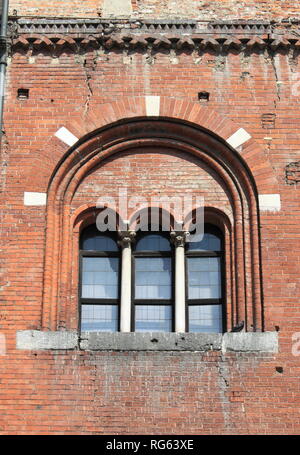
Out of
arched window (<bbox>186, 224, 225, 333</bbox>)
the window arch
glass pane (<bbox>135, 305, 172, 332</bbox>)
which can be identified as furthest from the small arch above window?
arched window (<bbox>186, 224, 225, 333</bbox>)

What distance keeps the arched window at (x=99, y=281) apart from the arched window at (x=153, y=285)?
316 mm

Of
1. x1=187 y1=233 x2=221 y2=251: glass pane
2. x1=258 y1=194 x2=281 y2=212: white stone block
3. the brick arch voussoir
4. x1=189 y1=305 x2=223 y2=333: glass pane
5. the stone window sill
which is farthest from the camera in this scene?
x1=187 y1=233 x2=221 y2=251: glass pane

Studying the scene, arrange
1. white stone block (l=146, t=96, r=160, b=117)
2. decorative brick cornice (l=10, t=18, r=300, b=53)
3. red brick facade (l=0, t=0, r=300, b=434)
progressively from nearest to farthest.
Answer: red brick facade (l=0, t=0, r=300, b=434) → white stone block (l=146, t=96, r=160, b=117) → decorative brick cornice (l=10, t=18, r=300, b=53)

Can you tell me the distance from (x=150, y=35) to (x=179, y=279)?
13.5ft

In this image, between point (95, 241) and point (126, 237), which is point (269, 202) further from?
point (95, 241)

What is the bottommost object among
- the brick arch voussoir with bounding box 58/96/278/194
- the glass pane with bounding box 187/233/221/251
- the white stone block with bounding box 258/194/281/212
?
the glass pane with bounding box 187/233/221/251

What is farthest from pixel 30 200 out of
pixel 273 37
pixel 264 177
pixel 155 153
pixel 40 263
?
pixel 273 37

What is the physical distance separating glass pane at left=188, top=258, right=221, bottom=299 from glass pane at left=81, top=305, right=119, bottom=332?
1214 millimetres

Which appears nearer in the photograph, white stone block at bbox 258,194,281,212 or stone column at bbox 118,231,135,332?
stone column at bbox 118,231,135,332

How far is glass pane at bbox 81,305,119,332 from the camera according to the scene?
15.5 m

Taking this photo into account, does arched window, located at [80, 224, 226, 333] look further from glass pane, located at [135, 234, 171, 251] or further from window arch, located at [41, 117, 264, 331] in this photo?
window arch, located at [41, 117, 264, 331]

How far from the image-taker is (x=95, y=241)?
1614 centimetres

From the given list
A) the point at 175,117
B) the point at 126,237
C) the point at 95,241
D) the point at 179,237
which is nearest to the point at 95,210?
the point at 95,241
